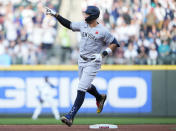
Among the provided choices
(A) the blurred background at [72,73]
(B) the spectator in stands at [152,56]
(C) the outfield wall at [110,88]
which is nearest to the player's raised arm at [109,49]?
(A) the blurred background at [72,73]

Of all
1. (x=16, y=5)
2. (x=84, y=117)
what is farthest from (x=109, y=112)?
(x=16, y=5)

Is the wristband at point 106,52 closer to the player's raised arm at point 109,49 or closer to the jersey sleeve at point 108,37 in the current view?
the player's raised arm at point 109,49

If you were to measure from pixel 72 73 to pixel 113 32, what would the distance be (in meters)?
1.91

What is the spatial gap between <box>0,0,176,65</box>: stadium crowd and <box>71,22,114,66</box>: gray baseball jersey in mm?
5648

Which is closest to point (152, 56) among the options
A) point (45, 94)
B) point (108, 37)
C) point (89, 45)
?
point (45, 94)

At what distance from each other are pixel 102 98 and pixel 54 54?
4932mm

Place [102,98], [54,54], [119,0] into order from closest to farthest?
[102,98]
[54,54]
[119,0]

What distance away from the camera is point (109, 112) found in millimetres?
13125

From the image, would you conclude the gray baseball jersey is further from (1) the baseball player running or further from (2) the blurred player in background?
(2) the blurred player in background

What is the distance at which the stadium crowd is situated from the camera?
1309cm

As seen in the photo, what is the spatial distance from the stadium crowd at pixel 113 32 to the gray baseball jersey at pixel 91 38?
18.5 ft

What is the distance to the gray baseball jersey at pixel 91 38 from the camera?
729 cm

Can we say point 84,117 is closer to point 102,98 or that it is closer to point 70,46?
point 70,46

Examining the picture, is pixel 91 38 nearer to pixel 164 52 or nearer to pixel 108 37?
pixel 108 37
